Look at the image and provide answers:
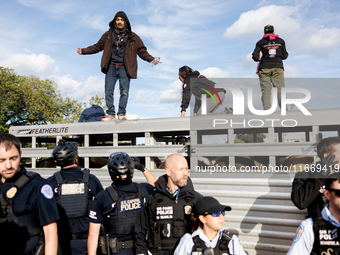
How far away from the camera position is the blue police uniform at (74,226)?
3.44 m

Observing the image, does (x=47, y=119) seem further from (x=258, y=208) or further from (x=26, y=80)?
(x=258, y=208)

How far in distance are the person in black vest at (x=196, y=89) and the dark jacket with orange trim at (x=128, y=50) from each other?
0.78 meters

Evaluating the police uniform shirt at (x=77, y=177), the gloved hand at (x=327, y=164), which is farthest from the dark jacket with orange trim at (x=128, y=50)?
the gloved hand at (x=327, y=164)

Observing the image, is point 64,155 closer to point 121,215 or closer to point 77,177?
point 77,177

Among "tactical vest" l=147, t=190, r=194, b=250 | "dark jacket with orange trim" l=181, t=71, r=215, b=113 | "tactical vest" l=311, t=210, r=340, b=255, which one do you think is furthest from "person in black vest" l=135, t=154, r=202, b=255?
"dark jacket with orange trim" l=181, t=71, r=215, b=113

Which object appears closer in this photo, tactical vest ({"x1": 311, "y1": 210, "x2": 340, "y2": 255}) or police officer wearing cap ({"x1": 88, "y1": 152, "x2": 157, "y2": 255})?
tactical vest ({"x1": 311, "y1": 210, "x2": 340, "y2": 255})

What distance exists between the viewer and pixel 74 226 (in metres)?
3.66

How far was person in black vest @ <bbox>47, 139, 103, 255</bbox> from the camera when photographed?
139 inches

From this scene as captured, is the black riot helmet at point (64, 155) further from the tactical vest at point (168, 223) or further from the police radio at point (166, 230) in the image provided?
the police radio at point (166, 230)

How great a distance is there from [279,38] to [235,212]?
3.44 metres

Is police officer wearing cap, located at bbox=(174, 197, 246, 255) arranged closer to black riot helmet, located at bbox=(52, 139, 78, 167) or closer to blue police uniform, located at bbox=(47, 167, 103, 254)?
blue police uniform, located at bbox=(47, 167, 103, 254)

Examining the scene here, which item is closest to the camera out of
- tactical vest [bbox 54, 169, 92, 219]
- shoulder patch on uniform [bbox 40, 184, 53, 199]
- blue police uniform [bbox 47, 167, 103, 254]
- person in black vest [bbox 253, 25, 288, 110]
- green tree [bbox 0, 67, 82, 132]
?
shoulder patch on uniform [bbox 40, 184, 53, 199]

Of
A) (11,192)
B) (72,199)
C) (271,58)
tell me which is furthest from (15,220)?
(271,58)

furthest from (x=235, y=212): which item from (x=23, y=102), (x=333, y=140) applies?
(x=23, y=102)
